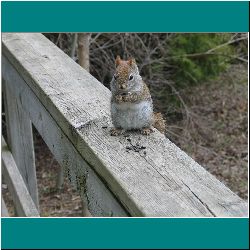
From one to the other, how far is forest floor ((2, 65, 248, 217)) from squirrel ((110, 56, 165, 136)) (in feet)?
11.8

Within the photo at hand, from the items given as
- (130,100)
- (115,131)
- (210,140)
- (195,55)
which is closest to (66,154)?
(115,131)

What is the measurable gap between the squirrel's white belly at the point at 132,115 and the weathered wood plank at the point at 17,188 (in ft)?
2.66

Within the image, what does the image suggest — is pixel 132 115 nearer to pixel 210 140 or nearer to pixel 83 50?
pixel 83 50

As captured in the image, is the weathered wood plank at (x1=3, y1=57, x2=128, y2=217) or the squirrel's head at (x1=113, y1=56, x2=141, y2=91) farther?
the squirrel's head at (x1=113, y1=56, x2=141, y2=91)

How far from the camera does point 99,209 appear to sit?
1077 millimetres

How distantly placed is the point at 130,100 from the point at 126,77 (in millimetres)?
71

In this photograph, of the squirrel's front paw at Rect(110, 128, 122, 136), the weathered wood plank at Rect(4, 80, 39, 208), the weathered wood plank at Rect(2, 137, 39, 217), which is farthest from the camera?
the weathered wood plank at Rect(4, 80, 39, 208)

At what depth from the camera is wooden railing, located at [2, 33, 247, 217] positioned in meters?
0.90

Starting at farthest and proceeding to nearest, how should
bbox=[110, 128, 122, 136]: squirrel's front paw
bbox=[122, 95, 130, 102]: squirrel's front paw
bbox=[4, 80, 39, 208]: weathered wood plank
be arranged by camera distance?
bbox=[4, 80, 39, 208]: weathered wood plank, bbox=[122, 95, 130, 102]: squirrel's front paw, bbox=[110, 128, 122, 136]: squirrel's front paw

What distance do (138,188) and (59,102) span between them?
1.77 ft

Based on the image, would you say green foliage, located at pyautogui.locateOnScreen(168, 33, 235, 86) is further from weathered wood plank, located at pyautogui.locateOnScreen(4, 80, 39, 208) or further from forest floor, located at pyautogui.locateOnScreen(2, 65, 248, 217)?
weathered wood plank, located at pyautogui.locateOnScreen(4, 80, 39, 208)

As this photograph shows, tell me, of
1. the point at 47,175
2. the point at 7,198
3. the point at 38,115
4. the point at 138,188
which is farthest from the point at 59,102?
the point at 47,175

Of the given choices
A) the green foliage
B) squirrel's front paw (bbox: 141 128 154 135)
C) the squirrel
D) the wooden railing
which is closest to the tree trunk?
the green foliage

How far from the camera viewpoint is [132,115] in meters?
1.42
